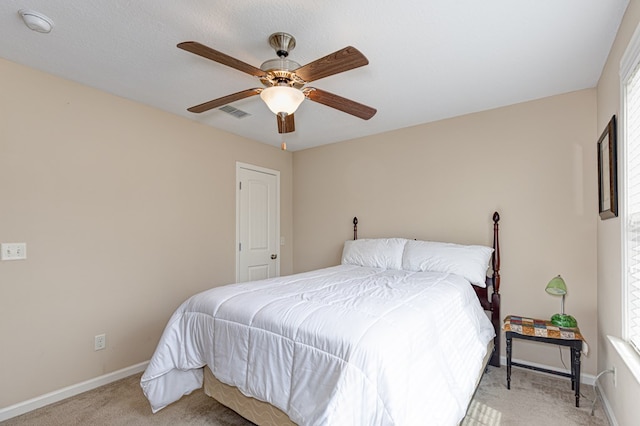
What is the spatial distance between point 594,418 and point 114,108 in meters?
4.35

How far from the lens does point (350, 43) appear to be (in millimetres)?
2031

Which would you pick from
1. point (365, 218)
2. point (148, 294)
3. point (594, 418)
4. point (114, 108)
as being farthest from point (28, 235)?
point (594, 418)

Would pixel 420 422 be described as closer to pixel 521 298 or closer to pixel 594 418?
pixel 594 418

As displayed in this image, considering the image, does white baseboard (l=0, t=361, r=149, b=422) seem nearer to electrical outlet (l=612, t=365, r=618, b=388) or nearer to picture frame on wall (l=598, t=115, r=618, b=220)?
electrical outlet (l=612, t=365, r=618, b=388)

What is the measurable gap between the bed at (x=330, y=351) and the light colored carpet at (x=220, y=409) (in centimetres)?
20

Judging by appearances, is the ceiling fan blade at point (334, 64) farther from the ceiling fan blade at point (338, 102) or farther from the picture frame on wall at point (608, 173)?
the picture frame on wall at point (608, 173)

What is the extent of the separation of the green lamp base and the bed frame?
17.6 inches

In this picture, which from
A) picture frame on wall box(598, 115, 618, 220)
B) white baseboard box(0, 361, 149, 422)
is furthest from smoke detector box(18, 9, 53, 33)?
picture frame on wall box(598, 115, 618, 220)

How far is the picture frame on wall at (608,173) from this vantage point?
200 cm

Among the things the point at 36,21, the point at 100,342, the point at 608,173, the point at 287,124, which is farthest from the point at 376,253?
the point at 36,21

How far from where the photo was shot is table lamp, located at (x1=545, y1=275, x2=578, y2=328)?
252 cm

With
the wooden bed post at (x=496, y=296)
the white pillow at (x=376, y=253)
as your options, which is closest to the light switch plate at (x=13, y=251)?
the white pillow at (x=376, y=253)

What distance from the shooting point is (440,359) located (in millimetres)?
1726

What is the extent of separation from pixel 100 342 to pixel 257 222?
6.72 feet
